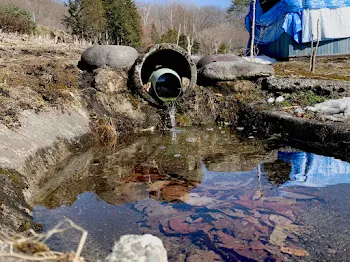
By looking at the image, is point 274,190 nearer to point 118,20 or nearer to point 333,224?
point 333,224

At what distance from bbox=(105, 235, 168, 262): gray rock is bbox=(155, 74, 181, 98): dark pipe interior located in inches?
324

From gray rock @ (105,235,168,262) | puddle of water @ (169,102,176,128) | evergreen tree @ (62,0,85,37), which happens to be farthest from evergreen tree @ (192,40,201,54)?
gray rock @ (105,235,168,262)

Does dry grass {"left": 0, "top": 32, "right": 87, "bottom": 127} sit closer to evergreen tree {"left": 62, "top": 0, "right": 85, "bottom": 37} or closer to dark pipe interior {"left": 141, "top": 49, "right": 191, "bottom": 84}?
dark pipe interior {"left": 141, "top": 49, "right": 191, "bottom": 84}

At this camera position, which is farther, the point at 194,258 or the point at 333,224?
the point at 333,224

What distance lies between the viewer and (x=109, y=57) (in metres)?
9.25

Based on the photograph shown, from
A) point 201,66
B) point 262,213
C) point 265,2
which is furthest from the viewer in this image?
point 265,2

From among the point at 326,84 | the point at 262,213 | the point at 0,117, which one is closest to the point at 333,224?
the point at 262,213

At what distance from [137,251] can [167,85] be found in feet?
30.5

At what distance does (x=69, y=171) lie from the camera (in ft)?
17.8

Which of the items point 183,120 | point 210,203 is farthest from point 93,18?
point 210,203

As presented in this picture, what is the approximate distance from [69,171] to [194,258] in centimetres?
300

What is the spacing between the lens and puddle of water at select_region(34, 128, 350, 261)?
321 cm

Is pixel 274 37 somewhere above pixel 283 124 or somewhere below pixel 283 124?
above

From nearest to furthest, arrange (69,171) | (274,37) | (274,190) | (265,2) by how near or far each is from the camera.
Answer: (274,190) < (69,171) < (274,37) < (265,2)
